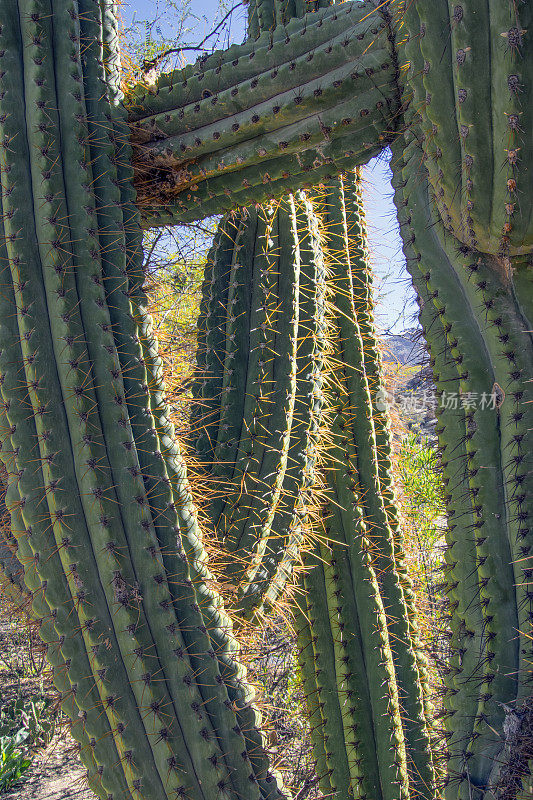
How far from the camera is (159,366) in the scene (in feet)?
5.02

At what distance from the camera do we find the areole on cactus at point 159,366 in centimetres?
130

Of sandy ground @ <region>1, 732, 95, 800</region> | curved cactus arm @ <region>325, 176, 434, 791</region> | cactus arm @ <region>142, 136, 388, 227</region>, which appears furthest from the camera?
sandy ground @ <region>1, 732, 95, 800</region>

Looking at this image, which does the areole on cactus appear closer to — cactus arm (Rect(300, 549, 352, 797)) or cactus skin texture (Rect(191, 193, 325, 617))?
cactus skin texture (Rect(191, 193, 325, 617))

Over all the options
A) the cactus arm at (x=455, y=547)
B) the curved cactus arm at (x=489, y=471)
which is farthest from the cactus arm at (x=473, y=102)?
the cactus arm at (x=455, y=547)

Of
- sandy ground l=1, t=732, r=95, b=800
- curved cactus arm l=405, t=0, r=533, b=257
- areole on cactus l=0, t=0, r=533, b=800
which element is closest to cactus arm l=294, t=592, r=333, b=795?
areole on cactus l=0, t=0, r=533, b=800

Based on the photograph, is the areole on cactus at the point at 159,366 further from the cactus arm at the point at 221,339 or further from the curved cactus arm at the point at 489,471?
the cactus arm at the point at 221,339

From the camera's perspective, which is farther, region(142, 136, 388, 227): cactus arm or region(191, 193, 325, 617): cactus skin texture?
region(191, 193, 325, 617): cactus skin texture

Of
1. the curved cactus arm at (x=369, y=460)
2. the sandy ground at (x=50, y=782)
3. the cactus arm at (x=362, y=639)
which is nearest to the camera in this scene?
the cactus arm at (x=362, y=639)

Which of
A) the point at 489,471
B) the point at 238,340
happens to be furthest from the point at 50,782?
the point at 489,471

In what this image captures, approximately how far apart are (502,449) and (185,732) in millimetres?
967

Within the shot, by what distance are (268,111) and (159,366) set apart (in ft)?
2.23

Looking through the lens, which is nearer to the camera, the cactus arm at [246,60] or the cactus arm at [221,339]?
the cactus arm at [246,60]

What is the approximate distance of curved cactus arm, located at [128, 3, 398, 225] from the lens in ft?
4.40

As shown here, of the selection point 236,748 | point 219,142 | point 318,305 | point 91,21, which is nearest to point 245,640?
point 236,748
